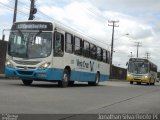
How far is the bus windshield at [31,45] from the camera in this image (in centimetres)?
2139

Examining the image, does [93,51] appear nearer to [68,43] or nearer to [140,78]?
[68,43]

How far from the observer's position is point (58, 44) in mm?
22047

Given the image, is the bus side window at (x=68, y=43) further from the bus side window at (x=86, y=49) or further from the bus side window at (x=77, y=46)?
the bus side window at (x=86, y=49)

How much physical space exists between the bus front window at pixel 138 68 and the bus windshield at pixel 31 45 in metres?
28.7

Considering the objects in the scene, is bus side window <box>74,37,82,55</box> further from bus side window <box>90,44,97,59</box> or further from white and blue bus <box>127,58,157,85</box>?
white and blue bus <box>127,58,157,85</box>

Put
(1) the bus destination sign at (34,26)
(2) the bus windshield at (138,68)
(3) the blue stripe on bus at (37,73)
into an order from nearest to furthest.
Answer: (3) the blue stripe on bus at (37,73)
(1) the bus destination sign at (34,26)
(2) the bus windshield at (138,68)

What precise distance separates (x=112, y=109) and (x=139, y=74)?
3607 cm

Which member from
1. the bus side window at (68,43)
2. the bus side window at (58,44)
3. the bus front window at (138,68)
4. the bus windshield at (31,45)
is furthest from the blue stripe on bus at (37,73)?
the bus front window at (138,68)

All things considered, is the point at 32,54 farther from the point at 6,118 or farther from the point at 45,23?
the point at 6,118

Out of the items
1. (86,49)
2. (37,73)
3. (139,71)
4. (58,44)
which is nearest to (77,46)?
(86,49)

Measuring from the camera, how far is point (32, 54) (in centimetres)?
2138

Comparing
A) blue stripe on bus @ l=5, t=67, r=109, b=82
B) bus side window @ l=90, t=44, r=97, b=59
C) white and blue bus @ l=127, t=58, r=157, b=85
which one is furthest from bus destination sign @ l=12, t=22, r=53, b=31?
white and blue bus @ l=127, t=58, r=157, b=85

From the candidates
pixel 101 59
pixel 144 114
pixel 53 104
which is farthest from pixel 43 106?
pixel 101 59

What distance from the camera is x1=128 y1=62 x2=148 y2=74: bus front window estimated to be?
4903 cm
